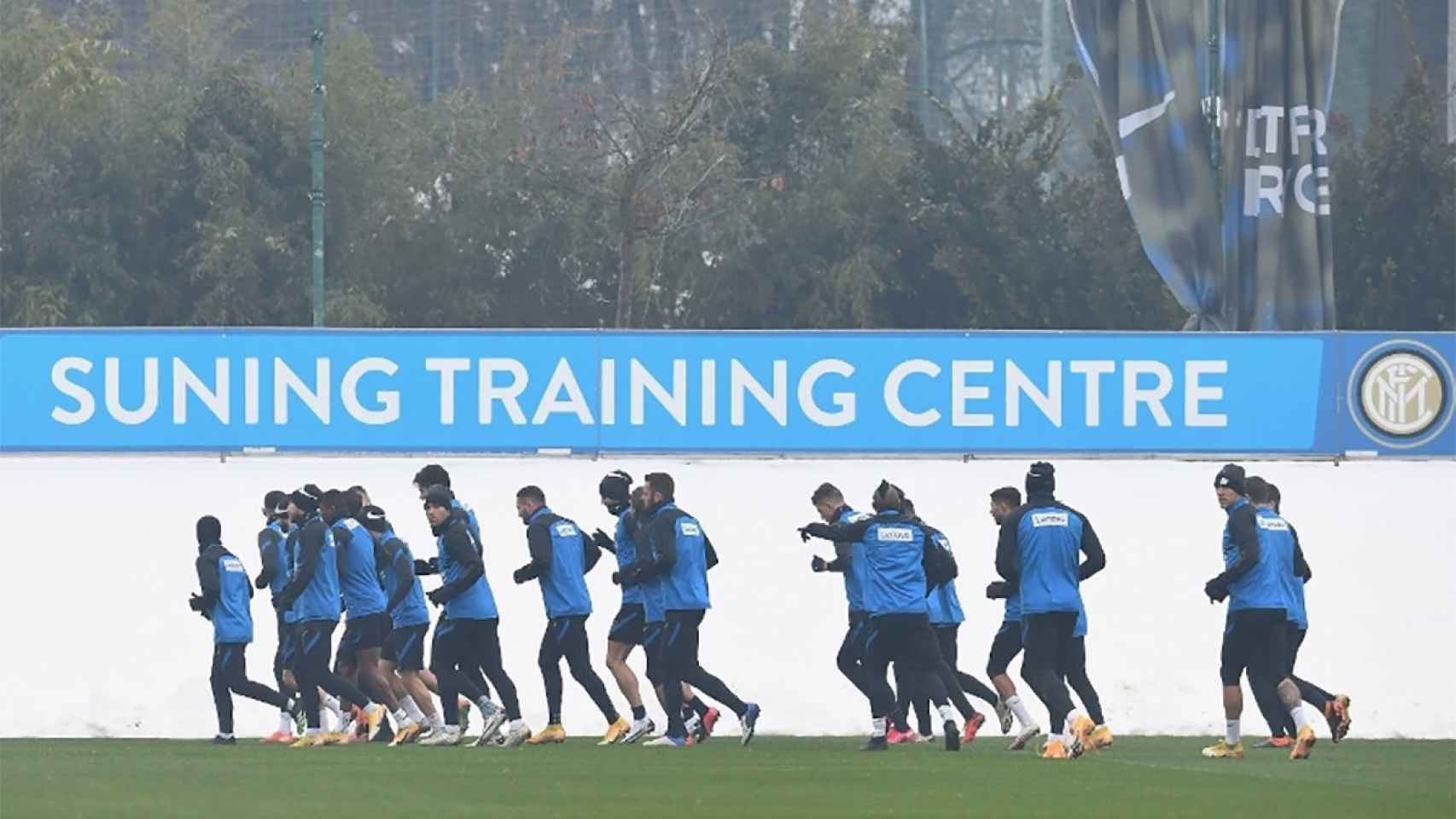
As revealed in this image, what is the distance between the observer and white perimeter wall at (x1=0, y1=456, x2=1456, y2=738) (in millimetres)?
23297

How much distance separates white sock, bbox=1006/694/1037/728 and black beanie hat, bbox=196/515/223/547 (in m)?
5.66

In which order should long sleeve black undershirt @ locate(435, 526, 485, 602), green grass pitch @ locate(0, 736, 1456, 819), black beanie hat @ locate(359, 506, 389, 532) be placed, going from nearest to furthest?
green grass pitch @ locate(0, 736, 1456, 819)
long sleeve black undershirt @ locate(435, 526, 485, 602)
black beanie hat @ locate(359, 506, 389, 532)

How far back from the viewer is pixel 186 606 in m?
23.6

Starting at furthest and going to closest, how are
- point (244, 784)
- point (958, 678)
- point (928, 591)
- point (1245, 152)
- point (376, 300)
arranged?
point (376, 300), point (1245, 152), point (958, 678), point (928, 591), point (244, 784)

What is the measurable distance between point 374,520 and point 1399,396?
949 cm

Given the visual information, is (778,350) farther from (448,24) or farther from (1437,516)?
(448,24)

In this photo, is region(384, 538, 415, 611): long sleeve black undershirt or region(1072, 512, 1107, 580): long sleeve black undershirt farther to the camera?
region(384, 538, 415, 611): long sleeve black undershirt

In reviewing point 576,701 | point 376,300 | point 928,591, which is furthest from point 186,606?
point 376,300

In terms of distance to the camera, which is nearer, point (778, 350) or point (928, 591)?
point (928, 591)

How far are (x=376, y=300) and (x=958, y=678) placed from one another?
20922 millimetres

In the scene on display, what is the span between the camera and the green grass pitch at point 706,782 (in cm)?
1395

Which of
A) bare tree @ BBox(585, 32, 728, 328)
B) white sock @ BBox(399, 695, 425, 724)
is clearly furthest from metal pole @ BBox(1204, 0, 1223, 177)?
white sock @ BBox(399, 695, 425, 724)

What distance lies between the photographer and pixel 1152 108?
31.0 m

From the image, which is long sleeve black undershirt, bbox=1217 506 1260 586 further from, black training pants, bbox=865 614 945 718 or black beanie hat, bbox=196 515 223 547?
black beanie hat, bbox=196 515 223 547
